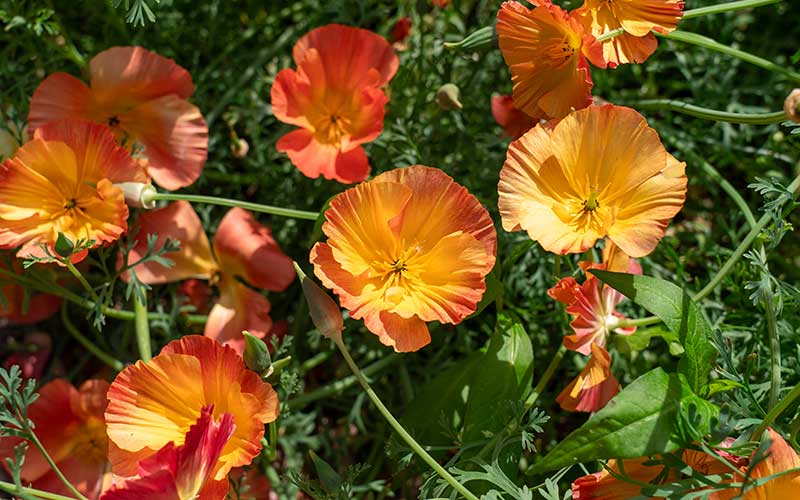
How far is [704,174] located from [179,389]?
0.86 meters

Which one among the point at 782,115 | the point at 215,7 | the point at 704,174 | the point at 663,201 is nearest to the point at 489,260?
the point at 663,201

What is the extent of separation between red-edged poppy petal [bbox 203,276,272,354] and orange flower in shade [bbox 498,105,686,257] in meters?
0.43

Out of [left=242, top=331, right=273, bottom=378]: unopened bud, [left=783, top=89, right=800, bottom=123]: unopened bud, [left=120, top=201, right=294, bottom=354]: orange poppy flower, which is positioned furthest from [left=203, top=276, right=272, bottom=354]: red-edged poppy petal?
[left=783, top=89, right=800, bottom=123]: unopened bud

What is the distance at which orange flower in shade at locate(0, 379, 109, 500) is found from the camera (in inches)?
47.7

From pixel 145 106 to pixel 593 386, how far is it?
2.39ft

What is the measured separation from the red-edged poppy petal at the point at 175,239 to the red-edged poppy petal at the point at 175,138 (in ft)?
0.16

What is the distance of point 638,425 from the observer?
0.89 m

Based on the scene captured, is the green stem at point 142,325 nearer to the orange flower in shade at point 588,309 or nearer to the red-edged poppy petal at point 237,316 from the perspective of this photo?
the red-edged poppy petal at point 237,316

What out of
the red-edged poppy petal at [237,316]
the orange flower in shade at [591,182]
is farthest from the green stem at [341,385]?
the orange flower in shade at [591,182]

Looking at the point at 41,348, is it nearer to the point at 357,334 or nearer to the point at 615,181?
the point at 357,334

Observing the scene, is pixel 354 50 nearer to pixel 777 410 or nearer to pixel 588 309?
pixel 588 309

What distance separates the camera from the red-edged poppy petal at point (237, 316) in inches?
47.6

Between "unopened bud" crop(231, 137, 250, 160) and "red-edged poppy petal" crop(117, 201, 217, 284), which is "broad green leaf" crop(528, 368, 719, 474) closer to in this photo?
→ "red-edged poppy petal" crop(117, 201, 217, 284)

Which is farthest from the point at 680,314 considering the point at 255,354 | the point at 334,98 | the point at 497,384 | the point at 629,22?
the point at 334,98
